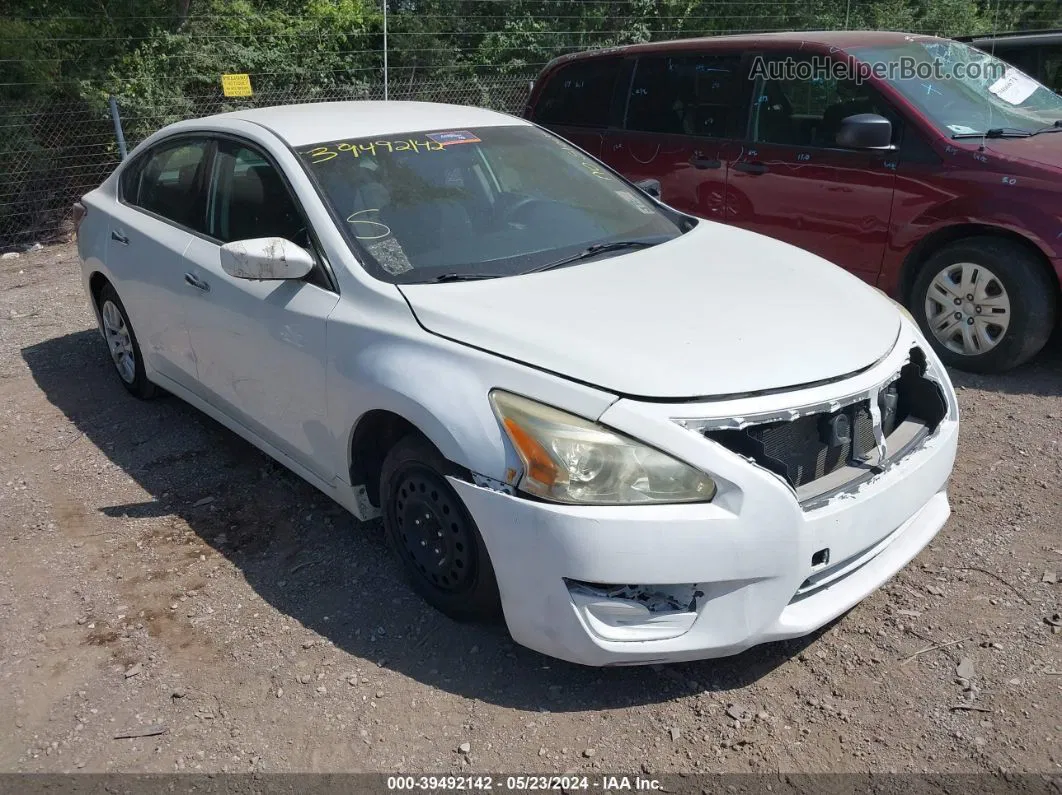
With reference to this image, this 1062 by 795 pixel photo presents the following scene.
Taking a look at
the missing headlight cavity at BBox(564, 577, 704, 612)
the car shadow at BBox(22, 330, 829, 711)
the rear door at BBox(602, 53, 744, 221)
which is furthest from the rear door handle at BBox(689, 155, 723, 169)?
the missing headlight cavity at BBox(564, 577, 704, 612)

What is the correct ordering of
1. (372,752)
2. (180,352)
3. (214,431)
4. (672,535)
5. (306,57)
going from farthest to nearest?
(306,57) → (214,431) → (180,352) → (372,752) → (672,535)

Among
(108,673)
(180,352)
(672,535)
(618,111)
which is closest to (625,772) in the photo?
(672,535)

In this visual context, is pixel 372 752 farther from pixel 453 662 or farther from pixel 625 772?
pixel 625 772

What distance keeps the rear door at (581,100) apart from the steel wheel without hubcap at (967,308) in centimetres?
270

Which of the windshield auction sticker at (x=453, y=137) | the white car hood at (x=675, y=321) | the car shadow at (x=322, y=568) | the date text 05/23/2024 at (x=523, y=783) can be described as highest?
the windshield auction sticker at (x=453, y=137)

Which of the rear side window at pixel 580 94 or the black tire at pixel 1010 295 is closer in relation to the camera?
the black tire at pixel 1010 295

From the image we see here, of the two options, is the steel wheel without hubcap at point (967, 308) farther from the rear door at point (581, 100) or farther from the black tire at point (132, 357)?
the black tire at point (132, 357)

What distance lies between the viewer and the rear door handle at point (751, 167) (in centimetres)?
597

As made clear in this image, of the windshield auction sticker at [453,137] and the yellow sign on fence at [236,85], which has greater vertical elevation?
the windshield auction sticker at [453,137]

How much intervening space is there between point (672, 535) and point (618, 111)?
4.89m

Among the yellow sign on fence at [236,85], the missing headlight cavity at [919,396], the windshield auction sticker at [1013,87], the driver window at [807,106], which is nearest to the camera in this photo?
the missing headlight cavity at [919,396]

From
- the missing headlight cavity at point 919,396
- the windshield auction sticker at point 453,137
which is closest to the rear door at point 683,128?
the windshield auction sticker at point 453,137

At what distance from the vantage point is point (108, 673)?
3229mm

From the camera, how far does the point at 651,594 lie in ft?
8.99
